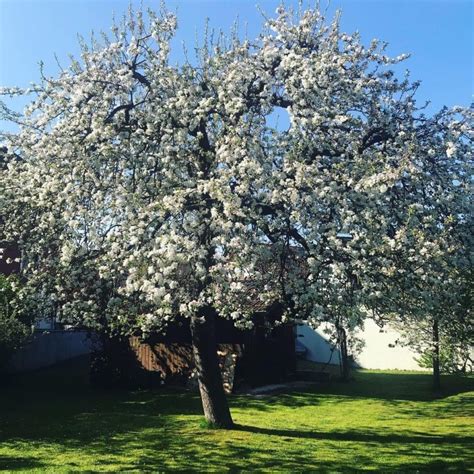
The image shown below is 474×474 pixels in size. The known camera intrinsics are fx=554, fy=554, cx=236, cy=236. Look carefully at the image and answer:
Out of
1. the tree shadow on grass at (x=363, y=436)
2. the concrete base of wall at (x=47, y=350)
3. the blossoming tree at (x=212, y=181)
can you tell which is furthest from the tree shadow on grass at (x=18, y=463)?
the concrete base of wall at (x=47, y=350)

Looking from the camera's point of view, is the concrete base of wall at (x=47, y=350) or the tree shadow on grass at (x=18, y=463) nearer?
the tree shadow on grass at (x=18, y=463)

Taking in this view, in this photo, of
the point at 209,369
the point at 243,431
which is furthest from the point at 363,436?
the point at 209,369

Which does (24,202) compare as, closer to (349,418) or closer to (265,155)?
(265,155)

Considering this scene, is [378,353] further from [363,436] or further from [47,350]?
[363,436]

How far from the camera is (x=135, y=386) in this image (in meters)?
21.9

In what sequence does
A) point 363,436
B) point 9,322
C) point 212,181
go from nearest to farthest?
point 212,181, point 363,436, point 9,322

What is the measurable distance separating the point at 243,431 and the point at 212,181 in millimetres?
6663

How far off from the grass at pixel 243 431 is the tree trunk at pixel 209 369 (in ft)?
1.78

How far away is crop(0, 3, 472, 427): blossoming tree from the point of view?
32.6ft

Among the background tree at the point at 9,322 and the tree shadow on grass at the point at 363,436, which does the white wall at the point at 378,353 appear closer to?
the tree shadow on grass at the point at 363,436

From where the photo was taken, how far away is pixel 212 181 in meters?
9.65

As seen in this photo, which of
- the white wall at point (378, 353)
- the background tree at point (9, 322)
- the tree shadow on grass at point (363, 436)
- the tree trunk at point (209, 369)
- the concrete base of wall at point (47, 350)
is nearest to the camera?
the tree shadow on grass at point (363, 436)

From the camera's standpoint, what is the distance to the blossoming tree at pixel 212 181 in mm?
9945

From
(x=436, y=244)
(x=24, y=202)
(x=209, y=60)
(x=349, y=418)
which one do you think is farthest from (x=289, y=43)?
(x=349, y=418)
